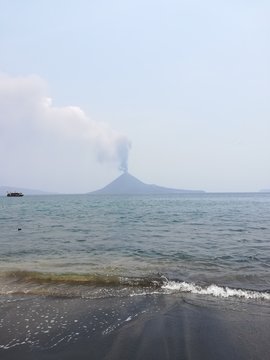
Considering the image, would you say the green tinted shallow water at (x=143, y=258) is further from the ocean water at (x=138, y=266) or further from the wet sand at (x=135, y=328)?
the wet sand at (x=135, y=328)

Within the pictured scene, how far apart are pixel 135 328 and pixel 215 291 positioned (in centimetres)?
407

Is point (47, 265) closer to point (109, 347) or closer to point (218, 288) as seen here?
point (218, 288)

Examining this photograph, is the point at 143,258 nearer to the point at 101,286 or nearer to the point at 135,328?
the point at 101,286

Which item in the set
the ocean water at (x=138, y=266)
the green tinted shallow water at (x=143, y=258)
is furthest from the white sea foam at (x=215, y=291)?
the green tinted shallow water at (x=143, y=258)

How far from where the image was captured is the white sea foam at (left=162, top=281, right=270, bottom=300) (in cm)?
1073

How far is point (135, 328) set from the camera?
799 cm

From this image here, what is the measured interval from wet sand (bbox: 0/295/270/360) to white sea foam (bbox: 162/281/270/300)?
654 mm

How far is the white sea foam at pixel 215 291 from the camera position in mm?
10734

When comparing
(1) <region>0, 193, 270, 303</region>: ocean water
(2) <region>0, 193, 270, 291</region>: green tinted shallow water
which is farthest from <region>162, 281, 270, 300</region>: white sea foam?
(2) <region>0, 193, 270, 291</region>: green tinted shallow water

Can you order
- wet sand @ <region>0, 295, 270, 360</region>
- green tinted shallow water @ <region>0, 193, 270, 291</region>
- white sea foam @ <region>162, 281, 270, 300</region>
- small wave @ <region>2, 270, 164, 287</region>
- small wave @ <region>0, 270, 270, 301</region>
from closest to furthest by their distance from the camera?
wet sand @ <region>0, 295, 270, 360</region> → white sea foam @ <region>162, 281, 270, 300</region> → small wave @ <region>0, 270, 270, 301</region> → small wave @ <region>2, 270, 164, 287</region> → green tinted shallow water @ <region>0, 193, 270, 291</region>

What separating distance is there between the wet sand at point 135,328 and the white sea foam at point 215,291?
2.14 feet

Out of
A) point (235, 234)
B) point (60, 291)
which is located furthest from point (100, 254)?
point (235, 234)

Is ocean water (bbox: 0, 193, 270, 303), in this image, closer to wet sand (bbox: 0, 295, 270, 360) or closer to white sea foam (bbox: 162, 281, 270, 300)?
white sea foam (bbox: 162, 281, 270, 300)

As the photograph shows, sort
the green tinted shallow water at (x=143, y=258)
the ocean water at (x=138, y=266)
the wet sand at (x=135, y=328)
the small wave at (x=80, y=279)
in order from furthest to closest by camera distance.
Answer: the green tinted shallow water at (x=143, y=258), the small wave at (x=80, y=279), the ocean water at (x=138, y=266), the wet sand at (x=135, y=328)
